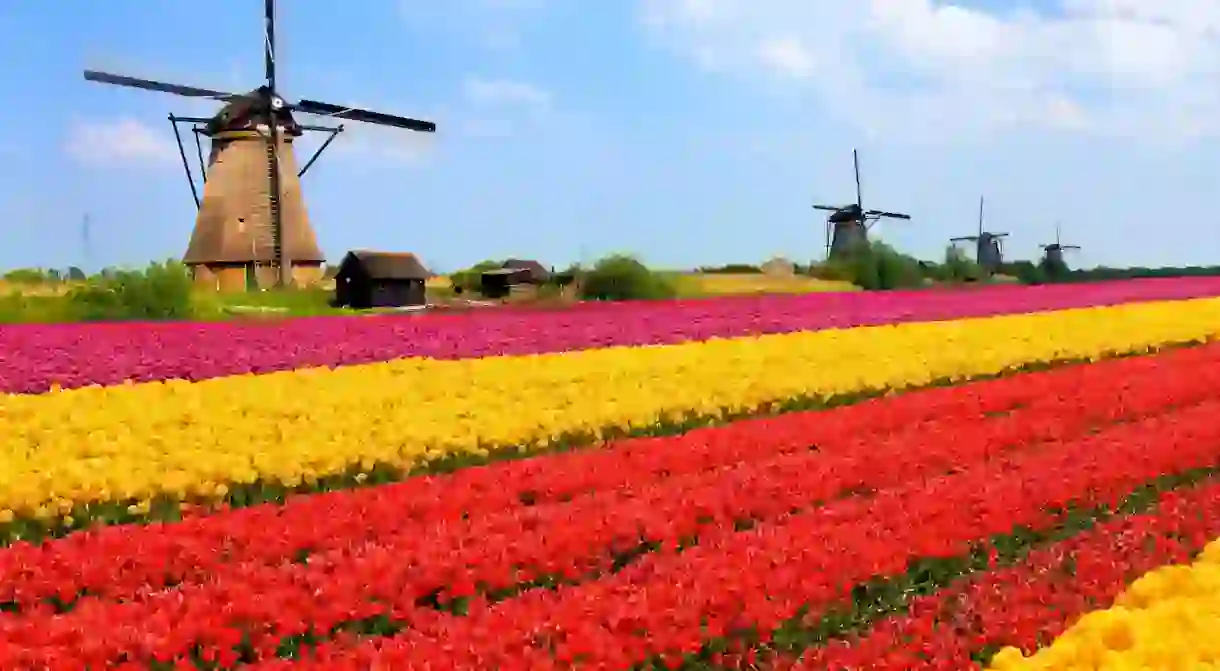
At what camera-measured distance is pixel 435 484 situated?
11.6m

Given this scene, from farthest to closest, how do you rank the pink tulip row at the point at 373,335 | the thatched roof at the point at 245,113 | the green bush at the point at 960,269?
the green bush at the point at 960,269 < the thatched roof at the point at 245,113 < the pink tulip row at the point at 373,335

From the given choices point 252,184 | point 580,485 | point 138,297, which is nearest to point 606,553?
point 580,485

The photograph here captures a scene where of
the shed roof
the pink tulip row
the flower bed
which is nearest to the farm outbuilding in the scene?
the shed roof

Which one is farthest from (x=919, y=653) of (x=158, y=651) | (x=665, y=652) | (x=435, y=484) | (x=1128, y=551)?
(x=435, y=484)

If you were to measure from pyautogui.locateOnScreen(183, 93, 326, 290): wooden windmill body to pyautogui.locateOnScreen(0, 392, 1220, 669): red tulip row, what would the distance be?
37322 mm

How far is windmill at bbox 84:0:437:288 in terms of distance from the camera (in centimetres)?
4525

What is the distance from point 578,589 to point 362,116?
40.7 meters

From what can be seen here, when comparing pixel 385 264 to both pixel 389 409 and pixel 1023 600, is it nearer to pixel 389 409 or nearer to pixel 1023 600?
pixel 389 409

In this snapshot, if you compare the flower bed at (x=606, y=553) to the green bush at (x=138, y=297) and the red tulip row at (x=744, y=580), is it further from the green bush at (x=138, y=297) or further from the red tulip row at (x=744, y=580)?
the green bush at (x=138, y=297)

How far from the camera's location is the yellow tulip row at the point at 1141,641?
562 centimetres

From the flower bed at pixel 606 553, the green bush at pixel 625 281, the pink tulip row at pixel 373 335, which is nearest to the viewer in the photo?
the flower bed at pixel 606 553

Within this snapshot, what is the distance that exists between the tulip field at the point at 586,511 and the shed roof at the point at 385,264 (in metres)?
25.1

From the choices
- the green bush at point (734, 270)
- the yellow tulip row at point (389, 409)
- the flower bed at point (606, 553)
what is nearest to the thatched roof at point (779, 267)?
the green bush at point (734, 270)

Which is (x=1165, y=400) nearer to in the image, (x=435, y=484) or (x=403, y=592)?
(x=435, y=484)
